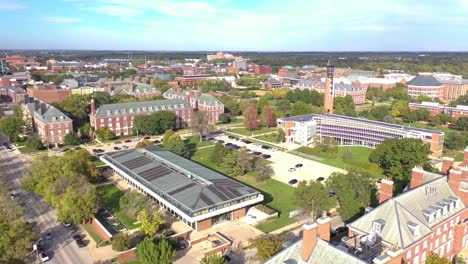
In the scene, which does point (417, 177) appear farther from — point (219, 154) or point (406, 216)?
point (219, 154)

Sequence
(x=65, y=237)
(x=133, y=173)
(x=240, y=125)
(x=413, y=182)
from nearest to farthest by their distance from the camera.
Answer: (x=413, y=182) < (x=65, y=237) < (x=133, y=173) < (x=240, y=125)

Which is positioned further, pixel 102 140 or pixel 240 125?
pixel 240 125

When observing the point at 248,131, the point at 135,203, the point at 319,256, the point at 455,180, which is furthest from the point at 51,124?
the point at 455,180

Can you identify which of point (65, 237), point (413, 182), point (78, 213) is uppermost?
point (413, 182)

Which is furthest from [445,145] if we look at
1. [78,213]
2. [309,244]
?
[78,213]

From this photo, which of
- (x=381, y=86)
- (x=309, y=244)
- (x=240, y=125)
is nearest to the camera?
(x=309, y=244)

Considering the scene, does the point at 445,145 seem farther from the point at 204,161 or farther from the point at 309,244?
the point at 309,244

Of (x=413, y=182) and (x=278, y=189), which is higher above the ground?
(x=413, y=182)

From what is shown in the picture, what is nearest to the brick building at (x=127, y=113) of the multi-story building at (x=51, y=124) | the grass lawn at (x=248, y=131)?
the multi-story building at (x=51, y=124)
